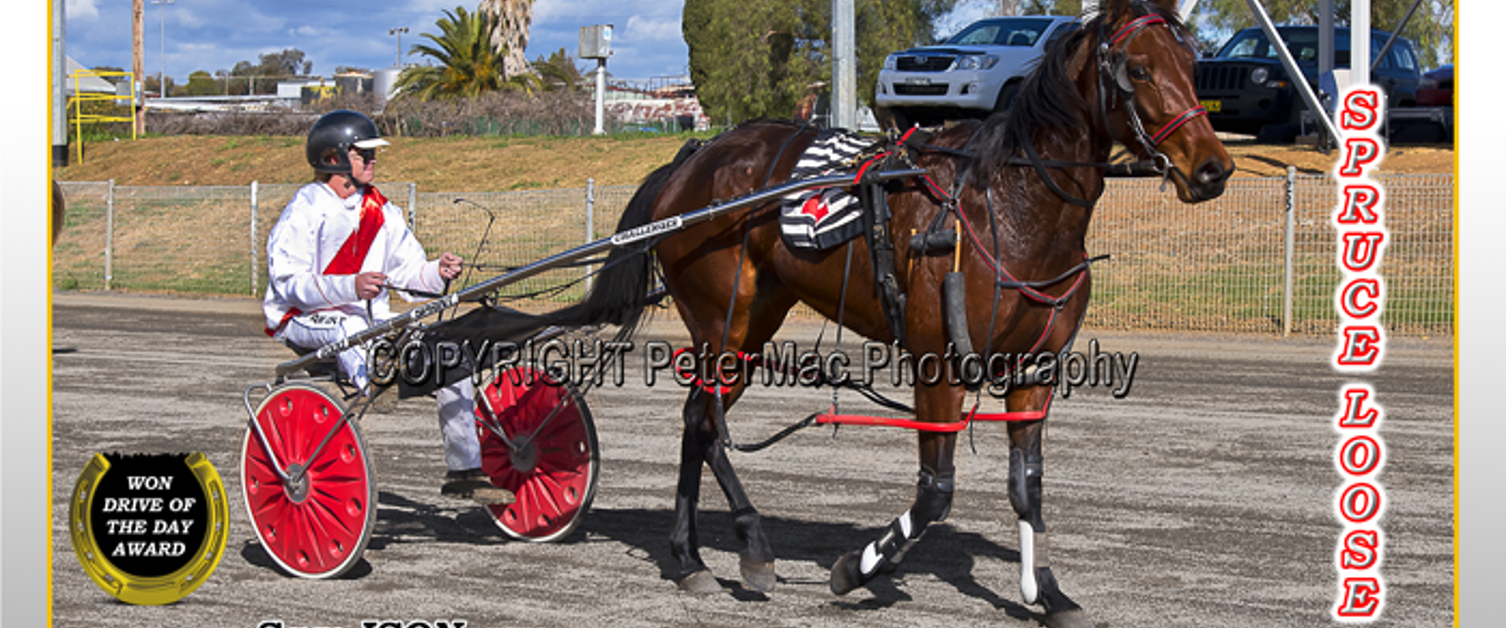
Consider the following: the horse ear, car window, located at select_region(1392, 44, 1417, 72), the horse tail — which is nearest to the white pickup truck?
car window, located at select_region(1392, 44, 1417, 72)

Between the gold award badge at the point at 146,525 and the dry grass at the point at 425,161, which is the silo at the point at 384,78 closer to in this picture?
the dry grass at the point at 425,161

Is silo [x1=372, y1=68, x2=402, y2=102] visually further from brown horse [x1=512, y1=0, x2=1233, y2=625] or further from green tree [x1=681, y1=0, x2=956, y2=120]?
brown horse [x1=512, y1=0, x2=1233, y2=625]

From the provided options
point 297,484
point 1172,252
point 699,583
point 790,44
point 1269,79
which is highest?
point 790,44

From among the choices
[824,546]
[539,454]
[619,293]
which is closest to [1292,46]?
[824,546]

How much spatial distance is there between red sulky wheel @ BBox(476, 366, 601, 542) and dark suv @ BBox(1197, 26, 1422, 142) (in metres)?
14.9

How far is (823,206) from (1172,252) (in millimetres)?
11360

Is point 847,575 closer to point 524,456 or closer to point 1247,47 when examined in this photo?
point 524,456

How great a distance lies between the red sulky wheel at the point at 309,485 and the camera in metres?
5.23

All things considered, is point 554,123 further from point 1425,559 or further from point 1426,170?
point 1425,559

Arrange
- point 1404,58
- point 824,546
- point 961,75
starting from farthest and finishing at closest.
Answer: point 1404,58 < point 961,75 < point 824,546

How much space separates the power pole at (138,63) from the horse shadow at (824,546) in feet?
117

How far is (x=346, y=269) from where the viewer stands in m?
5.63

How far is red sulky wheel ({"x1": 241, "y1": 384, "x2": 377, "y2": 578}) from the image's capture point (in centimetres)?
523

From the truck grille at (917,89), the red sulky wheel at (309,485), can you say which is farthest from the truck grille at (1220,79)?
the red sulky wheel at (309,485)
